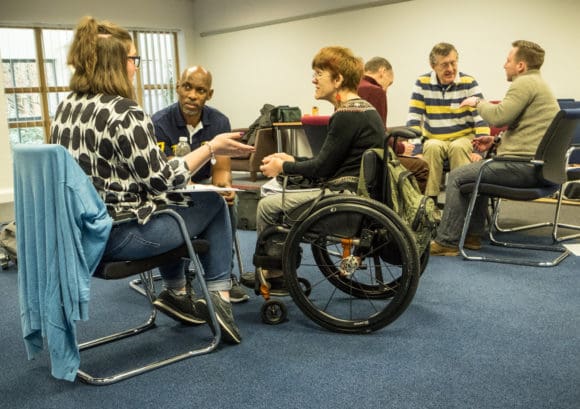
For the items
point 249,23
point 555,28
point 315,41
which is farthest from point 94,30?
point 249,23

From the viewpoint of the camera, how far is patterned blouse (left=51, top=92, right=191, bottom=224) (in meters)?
1.71

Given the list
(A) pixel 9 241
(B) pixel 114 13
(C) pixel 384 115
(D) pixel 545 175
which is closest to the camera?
(A) pixel 9 241

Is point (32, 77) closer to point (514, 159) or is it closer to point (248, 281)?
point (248, 281)

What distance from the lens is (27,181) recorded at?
1578 mm

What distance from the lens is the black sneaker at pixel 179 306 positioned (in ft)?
7.11

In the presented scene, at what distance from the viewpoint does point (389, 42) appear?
20.4 ft

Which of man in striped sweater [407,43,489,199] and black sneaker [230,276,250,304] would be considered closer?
black sneaker [230,276,250,304]

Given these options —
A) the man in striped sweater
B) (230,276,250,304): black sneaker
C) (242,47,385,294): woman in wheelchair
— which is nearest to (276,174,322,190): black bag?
(242,47,385,294): woman in wheelchair

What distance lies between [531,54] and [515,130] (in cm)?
43

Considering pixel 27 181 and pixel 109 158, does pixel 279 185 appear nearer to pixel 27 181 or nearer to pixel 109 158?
pixel 109 158

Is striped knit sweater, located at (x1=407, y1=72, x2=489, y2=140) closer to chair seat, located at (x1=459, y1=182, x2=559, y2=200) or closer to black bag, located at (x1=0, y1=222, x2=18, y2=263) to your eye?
chair seat, located at (x1=459, y1=182, x2=559, y2=200)

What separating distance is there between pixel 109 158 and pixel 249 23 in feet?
21.0

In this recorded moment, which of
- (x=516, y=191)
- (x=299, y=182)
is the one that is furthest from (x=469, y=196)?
(x=299, y=182)

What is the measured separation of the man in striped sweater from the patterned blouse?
233 cm
